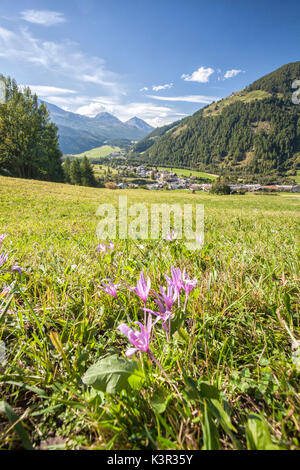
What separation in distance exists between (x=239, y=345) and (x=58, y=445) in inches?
35.9

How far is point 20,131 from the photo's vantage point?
38.7 m

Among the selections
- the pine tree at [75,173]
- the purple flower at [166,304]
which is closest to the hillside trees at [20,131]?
the pine tree at [75,173]

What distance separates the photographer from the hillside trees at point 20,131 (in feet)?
123

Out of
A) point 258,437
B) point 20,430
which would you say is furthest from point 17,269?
point 258,437

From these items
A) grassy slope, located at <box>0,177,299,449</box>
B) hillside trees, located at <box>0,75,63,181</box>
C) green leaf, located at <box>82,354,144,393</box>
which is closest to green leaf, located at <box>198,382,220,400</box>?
grassy slope, located at <box>0,177,299,449</box>

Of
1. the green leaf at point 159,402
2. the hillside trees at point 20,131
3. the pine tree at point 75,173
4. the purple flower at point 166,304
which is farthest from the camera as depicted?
the pine tree at point 75,173

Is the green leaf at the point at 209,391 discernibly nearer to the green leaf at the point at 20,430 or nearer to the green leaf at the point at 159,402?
the green leaf at the point at 159,402

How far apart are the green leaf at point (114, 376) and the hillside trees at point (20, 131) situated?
4644 centimetres

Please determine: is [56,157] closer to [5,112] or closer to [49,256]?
[5,112]

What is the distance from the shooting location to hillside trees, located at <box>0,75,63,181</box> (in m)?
37.4

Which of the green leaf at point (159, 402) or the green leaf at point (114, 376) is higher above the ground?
the green leaf at point (114, 376)

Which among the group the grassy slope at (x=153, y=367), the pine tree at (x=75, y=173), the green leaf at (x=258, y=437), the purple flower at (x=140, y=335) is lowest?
the grassy slope at (x=153, y=367)

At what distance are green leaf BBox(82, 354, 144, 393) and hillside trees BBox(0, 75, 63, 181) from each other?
1828 inches

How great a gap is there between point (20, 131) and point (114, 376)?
48368mm
